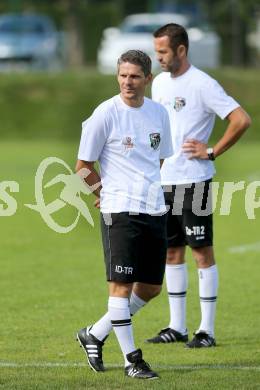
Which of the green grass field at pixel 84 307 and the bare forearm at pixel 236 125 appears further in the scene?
the bare forearm at pixel 236 125

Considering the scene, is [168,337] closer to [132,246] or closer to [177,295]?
[177,295]

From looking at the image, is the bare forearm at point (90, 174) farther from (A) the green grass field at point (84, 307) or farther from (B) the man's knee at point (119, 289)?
(A) the green grass field at point (84, 307)

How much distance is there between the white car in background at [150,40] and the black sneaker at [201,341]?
27.9 m

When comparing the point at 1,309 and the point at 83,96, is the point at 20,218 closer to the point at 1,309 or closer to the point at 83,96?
the point at 1,309

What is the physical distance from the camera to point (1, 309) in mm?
10852

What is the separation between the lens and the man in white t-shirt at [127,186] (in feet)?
26.4

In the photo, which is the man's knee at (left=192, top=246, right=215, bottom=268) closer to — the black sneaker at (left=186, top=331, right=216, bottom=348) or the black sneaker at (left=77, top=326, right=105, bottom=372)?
the black sneaker at (left=186, top=331, right=216, bottom=348)

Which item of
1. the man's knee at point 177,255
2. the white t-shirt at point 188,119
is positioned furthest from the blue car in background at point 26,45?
the white t-shirt at point 188,119

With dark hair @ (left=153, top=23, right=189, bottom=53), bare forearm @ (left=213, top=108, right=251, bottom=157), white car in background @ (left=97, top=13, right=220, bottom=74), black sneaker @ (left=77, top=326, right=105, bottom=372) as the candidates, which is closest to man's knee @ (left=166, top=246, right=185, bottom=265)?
bare forearm @ (left=213, top=108, right=251, bottom=157)

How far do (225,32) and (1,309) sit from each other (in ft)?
100

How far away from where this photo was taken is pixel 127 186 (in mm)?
8125

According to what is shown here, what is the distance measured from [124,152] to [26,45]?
1220 inches

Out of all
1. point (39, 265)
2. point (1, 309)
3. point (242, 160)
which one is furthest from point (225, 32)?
point (1, 309)

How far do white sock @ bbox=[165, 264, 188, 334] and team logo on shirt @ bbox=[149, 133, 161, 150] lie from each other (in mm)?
1738
